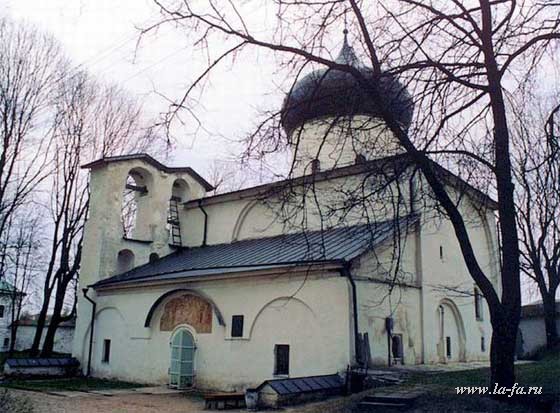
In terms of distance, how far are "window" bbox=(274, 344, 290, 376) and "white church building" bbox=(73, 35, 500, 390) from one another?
1.5 inches

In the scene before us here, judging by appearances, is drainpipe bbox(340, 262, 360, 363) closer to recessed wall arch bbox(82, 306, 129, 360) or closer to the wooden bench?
the wooden bench

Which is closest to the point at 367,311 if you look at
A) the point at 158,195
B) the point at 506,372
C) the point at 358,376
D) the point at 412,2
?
the point at 358,376

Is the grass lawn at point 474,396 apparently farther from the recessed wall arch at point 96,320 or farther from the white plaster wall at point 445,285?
the recessed wall arch at point 96,320

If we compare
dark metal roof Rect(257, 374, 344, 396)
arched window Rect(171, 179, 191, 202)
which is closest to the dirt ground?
dark metal roof Rect(257, 374, 344, 396)

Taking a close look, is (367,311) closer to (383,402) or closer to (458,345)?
(383,402)

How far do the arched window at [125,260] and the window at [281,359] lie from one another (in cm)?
939

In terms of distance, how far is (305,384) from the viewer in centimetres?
1210

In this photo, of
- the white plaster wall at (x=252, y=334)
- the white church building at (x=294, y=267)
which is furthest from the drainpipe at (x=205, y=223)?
the white plaster wall at (x=252, y=334)

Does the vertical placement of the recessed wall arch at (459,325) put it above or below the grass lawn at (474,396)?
above

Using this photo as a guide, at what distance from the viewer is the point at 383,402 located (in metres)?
10.2

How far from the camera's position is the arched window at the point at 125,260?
73.1 ft

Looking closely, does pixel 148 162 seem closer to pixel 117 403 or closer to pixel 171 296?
pixel 171 296

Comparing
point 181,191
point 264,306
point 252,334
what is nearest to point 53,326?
point 181,191

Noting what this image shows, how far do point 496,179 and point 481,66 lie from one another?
1975mm
